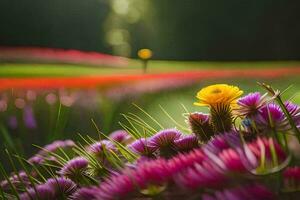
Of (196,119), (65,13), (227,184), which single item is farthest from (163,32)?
(227,184)

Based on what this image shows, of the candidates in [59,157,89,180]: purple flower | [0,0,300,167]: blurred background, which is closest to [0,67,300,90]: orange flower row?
[0,0,300,167]: blurred background

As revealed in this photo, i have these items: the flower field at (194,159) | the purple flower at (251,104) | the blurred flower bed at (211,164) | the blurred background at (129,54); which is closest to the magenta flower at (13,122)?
the blurred background at (129,54)

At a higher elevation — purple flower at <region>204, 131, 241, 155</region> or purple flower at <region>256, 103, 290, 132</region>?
purple flower at <region>256, 103, 290, 132</region>

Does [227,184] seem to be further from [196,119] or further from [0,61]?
[0,61]

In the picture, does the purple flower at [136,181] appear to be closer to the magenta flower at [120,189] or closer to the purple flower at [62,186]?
the magenta flower at [120,189]

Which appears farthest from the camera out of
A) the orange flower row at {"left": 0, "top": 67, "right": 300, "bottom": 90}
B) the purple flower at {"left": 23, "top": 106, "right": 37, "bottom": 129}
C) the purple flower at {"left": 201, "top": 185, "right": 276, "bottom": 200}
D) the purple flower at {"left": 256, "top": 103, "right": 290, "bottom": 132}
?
the orange flower row at {"left": 0, "top": 67, "right": 300, "bottom": 90}

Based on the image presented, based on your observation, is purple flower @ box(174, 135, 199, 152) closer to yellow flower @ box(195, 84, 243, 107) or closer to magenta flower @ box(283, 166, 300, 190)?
yellow flower @ box(195, 84, 243, 107)
